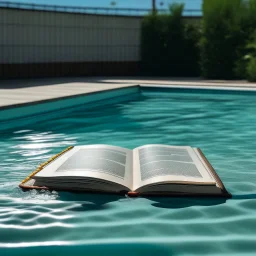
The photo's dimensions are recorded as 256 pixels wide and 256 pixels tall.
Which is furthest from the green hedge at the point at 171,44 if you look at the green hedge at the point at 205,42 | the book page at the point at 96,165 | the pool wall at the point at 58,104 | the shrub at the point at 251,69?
the book page at the point at 96,165

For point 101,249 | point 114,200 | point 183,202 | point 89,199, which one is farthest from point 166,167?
point 101,249

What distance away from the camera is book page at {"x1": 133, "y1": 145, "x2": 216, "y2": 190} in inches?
127

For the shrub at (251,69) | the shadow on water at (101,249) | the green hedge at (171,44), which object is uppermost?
the green hedge at (171,44)

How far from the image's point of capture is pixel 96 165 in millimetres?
3383

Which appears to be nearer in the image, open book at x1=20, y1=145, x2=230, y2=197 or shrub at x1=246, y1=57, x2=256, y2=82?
open book at x1=20, y1=145, x2=230, y2=197

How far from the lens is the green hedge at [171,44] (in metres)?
16.4

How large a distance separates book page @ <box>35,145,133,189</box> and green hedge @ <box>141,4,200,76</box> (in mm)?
12811

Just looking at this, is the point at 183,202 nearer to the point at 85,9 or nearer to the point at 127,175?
the point at 127,175

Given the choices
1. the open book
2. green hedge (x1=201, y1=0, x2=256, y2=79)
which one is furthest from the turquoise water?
green hedge (x1=201, y1=0, x2=256, y2=79)

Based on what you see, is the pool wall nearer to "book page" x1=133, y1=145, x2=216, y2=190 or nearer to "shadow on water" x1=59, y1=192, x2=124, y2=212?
"book page" x1=133, y1=145, x2=216, y2=190

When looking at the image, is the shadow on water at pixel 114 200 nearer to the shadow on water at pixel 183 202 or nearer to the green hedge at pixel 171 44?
the shadow on water at pixel 183 202

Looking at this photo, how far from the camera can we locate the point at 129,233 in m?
2.91

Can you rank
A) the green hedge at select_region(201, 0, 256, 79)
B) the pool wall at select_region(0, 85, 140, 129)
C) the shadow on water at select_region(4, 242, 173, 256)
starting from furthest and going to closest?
the green hedge at select_region(201, 0, 256, 79), the pool wall at select_region(0, 85, 140, 129), the shadow on water at select_region(4, 242, 173, 256)

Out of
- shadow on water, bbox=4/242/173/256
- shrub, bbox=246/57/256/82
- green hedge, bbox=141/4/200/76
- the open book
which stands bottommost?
shadow on water, bbox=4/242/173/256
